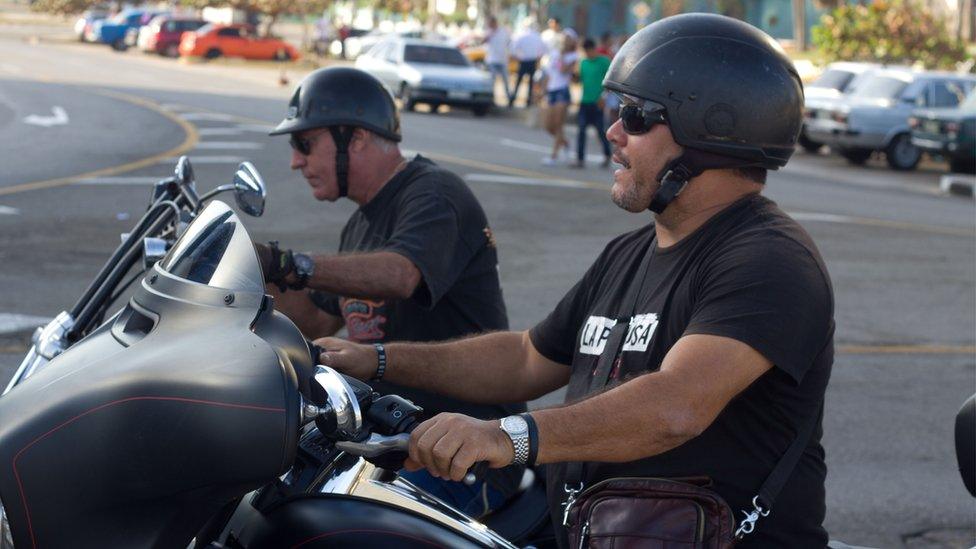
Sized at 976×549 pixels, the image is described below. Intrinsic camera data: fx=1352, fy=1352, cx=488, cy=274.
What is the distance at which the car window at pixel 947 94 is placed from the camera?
24.5 m

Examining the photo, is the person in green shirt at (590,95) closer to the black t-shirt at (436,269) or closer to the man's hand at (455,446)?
the black t-shirt at (436,269)

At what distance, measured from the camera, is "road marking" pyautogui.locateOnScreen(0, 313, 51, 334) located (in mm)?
7934

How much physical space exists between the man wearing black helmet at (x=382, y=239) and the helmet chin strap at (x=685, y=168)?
123 cm

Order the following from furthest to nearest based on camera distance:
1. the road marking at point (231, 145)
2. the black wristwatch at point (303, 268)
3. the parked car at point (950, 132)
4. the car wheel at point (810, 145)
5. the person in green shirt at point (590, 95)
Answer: the car wheel at point (810, 145), the parked car at point (950, 132), the person in green shirt at point (590, 95), the road marking at point (231, 145), the black wristwatch at point (303, 268)

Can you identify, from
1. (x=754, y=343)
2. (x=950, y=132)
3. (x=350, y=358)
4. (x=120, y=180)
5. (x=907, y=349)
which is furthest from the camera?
(x=950, y=132)

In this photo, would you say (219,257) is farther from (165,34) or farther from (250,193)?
(165,34)

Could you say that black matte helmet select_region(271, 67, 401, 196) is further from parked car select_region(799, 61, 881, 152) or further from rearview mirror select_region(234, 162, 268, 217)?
parked car select_region(799, 61, 881, 152)

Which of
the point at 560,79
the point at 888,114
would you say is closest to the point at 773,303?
the point at 560,79

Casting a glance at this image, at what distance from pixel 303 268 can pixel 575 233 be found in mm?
9115

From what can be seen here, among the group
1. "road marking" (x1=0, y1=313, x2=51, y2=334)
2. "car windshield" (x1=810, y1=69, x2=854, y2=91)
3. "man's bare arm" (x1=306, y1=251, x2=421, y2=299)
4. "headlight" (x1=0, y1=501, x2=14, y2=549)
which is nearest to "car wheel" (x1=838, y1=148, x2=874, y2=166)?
"car windshield" (x1=810, y1=69, x2=854, y2=91)

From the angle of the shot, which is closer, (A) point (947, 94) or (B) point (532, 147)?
(B) point (532, 147)

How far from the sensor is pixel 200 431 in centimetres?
215

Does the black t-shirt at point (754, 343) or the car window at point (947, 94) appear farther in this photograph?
the car window at point (947, 94)

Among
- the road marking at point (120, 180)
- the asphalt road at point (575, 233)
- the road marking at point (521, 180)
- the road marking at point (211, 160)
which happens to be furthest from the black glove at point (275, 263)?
the road marking at point (211, 160)
